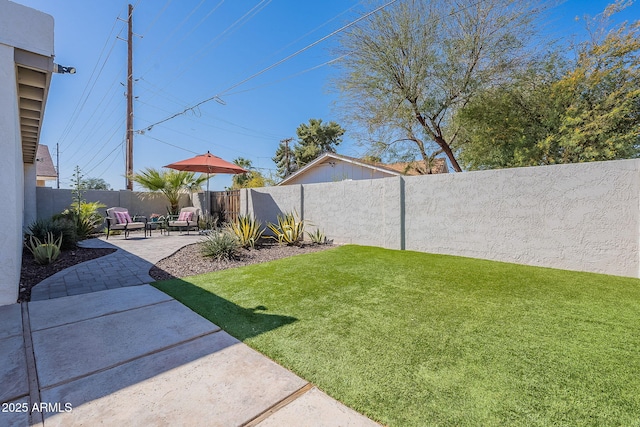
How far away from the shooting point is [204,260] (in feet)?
21.0

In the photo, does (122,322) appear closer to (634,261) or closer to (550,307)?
(550,307)

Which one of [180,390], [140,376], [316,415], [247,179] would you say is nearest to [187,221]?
[140,376]

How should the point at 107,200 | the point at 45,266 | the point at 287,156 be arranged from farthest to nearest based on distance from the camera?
the point at 287,156, the point at 107,200, the point at 45,266

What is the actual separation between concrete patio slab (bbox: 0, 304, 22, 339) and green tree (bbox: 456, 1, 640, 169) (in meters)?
11.5

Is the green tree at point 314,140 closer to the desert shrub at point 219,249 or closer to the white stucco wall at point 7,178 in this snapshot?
the desert shrub at point 219,249

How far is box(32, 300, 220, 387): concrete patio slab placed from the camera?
7.46 feet

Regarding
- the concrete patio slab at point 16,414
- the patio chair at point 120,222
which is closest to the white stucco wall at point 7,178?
the concrete patio slab at point 16,414

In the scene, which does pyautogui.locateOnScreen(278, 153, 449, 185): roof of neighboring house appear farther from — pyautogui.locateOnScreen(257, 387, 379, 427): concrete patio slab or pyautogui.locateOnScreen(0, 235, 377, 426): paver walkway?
pyautogui.locateOnScreen(257, 387, 379, 427): concrete patio slab

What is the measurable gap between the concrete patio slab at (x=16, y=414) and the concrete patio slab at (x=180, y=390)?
99 millimetres

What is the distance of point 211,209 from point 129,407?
12.0 m

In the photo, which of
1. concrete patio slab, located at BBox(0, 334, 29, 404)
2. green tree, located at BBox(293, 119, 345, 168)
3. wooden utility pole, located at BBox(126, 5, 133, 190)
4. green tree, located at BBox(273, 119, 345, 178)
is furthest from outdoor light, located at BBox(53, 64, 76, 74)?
green tree, located at BBox(293, 119, 345, 168)

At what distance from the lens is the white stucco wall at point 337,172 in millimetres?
17625

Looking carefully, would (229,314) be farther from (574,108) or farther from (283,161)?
(283,161)

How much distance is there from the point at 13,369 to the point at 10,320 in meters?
1.40
